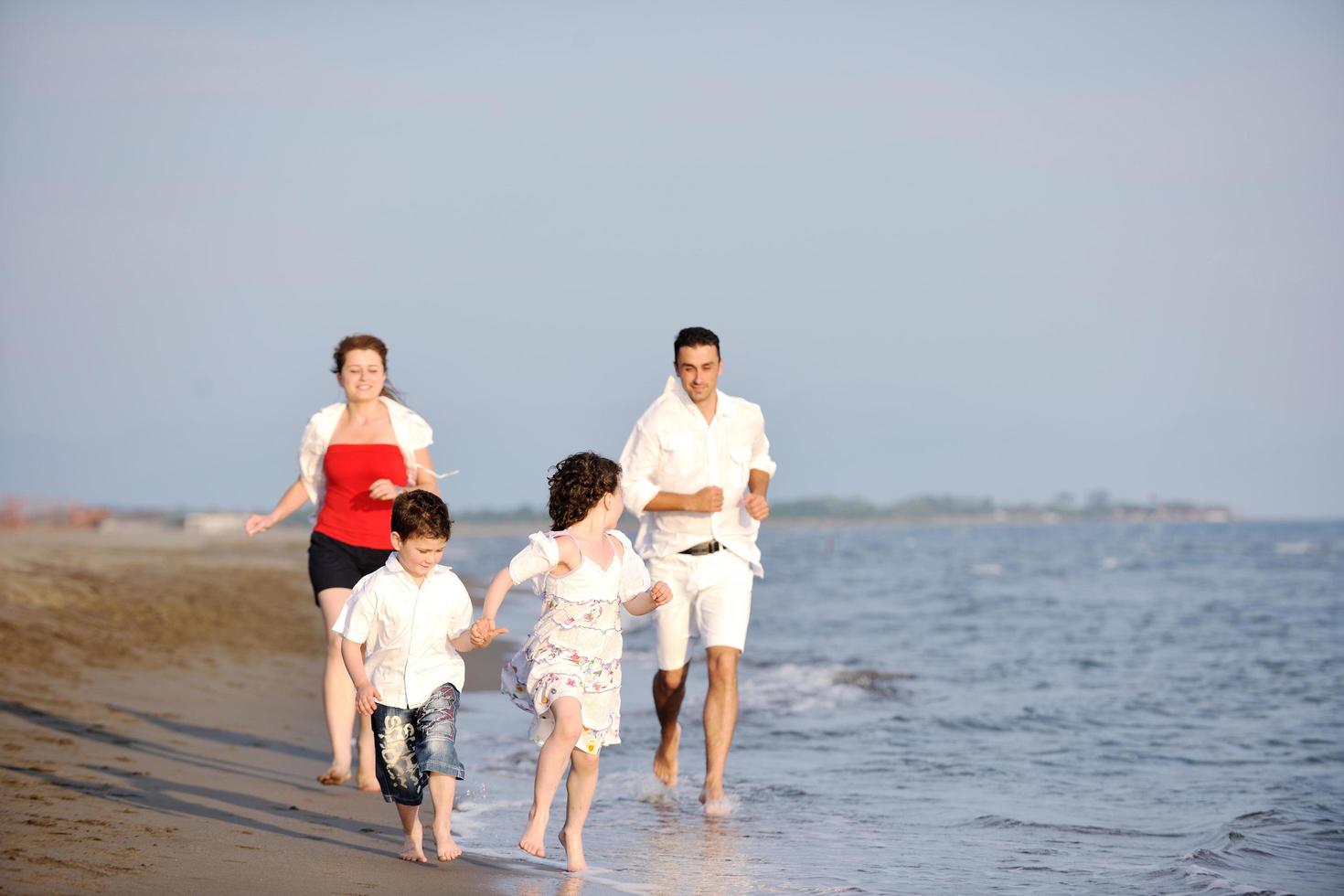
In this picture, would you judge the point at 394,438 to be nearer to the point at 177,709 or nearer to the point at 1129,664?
the point at 177,709

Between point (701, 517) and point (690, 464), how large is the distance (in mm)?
274

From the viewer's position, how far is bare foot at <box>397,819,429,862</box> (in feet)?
16.6

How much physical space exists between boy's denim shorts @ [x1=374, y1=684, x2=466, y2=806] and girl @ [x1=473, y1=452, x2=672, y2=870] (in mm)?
313

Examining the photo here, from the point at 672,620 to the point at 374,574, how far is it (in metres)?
2.22

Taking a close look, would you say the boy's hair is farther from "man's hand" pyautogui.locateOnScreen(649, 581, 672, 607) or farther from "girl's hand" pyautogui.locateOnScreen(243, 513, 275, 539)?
"girl's hand" pyautogui.locateOnScreen(243, 513, 275, 539)

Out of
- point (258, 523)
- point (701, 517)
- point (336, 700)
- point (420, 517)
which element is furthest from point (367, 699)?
point (701, 517)

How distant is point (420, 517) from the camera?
4.86 metres

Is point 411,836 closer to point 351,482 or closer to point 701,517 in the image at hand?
point 351,482

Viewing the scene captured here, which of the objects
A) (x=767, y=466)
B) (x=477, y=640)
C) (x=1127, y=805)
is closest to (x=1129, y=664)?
(x=1127, y=805)

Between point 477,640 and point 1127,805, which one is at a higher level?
point 477,640

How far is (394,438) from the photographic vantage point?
6.72 m

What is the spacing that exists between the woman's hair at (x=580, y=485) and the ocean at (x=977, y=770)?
132cm

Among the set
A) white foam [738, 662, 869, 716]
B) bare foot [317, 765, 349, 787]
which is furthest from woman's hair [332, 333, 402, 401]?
white foam [738, 662, 869, 716]

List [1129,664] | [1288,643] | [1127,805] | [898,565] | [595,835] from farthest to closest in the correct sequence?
[898,565]
[1288,643]
[1129,664]
[1127,805]
[595,835]
